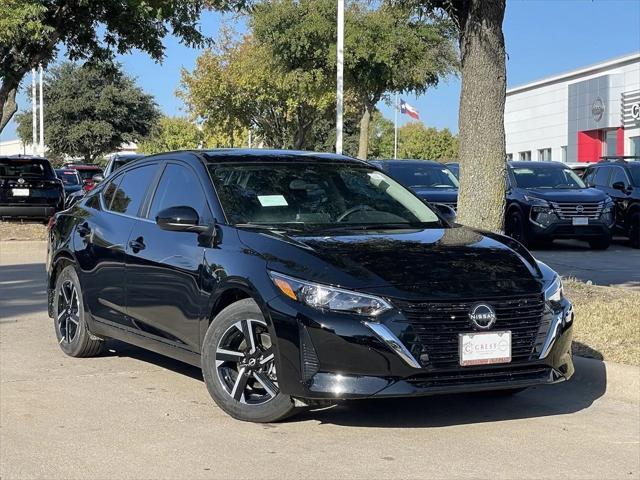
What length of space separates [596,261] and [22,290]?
9277 mm

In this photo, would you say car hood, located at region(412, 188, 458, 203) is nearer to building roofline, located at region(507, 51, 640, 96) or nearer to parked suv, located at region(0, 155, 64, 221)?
parked suv, located at region(0, 155, 64, 221)

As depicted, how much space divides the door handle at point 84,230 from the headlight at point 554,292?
370 cm

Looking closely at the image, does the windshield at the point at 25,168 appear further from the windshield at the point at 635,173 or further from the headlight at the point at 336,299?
the headlight at the point at 336,299

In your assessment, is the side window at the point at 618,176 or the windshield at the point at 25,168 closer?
the side window at the point at 618,176

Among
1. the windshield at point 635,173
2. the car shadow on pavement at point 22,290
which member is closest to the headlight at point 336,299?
the car shadow on pavement at point 22,290

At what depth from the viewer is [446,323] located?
5488mm

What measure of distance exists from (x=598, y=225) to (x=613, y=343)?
11.1 meters

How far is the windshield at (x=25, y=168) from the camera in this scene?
22.8 m

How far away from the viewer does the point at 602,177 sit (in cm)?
2069

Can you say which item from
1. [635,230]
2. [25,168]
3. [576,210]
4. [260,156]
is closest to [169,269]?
[260,156]

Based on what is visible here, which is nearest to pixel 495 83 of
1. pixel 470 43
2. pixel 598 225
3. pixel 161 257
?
pixel 470 43

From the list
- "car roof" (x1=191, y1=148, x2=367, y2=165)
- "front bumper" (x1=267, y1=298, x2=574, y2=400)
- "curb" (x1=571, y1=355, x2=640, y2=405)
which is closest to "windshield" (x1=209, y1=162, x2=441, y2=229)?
"car roof" (x1=191, y1=148, x2=367, y2=165)

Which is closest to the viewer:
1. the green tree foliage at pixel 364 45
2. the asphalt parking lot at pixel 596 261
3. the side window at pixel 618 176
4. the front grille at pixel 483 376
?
the front grille at pixel 483 376

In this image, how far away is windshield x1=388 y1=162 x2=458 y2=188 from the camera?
1908 cm
